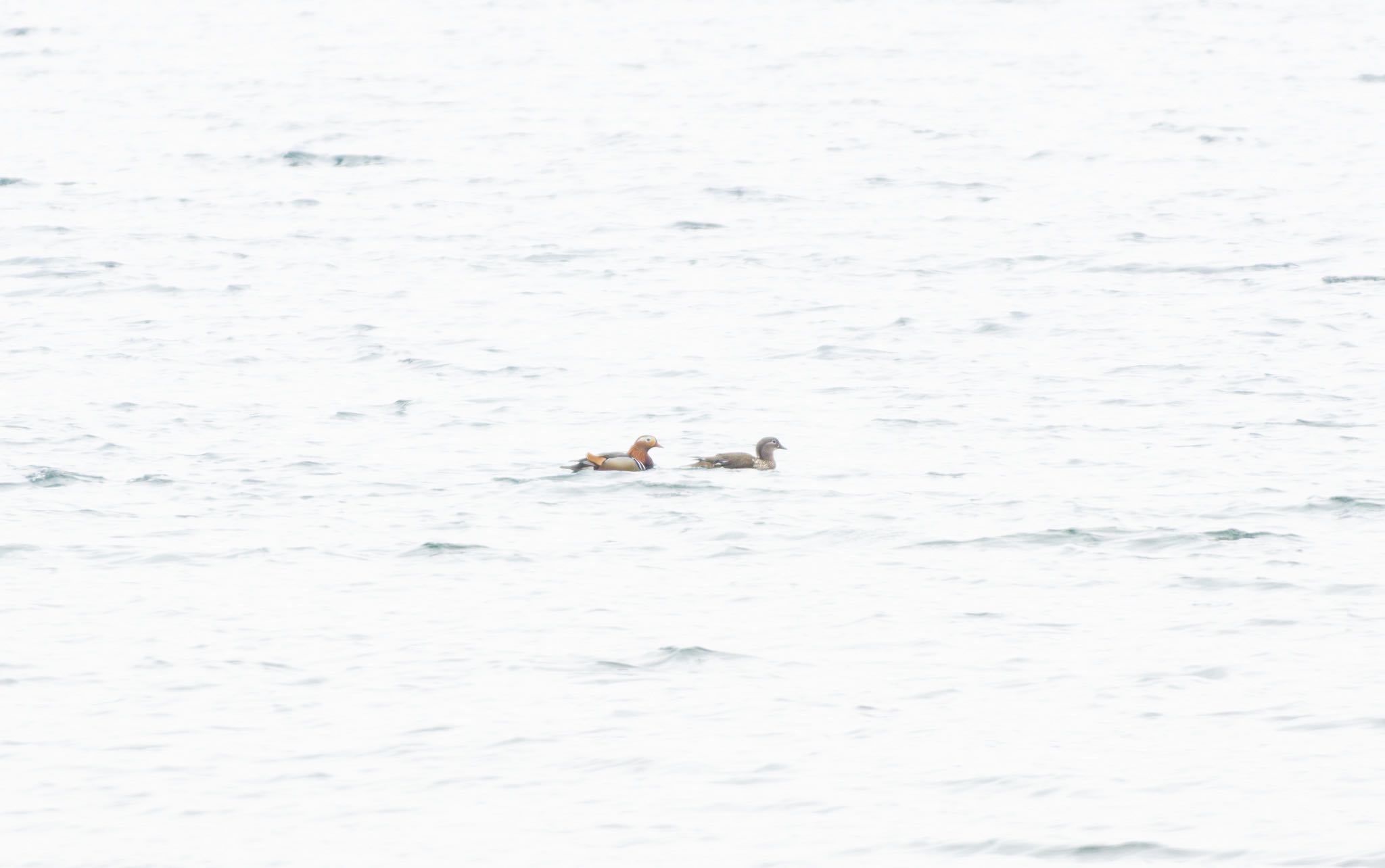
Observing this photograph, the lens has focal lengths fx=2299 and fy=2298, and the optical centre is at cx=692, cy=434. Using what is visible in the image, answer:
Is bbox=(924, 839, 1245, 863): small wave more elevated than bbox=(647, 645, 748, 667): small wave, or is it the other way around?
bbox=(647, 645, 748, 667): small wave

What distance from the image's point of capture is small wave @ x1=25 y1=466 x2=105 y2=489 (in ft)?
59.1

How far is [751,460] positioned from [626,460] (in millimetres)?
1006

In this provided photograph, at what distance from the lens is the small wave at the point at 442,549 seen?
1603cm

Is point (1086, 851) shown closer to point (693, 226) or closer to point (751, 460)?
point (751, 460)

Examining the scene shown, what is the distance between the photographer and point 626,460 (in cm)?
1823

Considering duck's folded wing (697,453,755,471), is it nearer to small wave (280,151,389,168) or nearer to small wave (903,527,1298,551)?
small wave (903,527,1298,551)

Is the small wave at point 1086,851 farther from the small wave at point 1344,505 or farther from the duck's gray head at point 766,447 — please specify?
the duck's gray head at point 766,447

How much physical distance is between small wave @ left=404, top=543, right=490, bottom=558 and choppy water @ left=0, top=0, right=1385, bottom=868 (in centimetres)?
8

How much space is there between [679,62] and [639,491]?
3525cm

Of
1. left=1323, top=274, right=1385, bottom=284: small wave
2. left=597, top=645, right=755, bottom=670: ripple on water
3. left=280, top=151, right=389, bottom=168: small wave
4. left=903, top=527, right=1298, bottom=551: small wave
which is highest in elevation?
left=280, top=151, right=389, bottom=168: small wave

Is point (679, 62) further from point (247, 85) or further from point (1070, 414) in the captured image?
point (1070, 414)

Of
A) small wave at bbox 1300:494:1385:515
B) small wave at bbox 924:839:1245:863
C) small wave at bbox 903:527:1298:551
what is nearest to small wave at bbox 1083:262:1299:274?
small wave at bbox 1300:494:1385:515

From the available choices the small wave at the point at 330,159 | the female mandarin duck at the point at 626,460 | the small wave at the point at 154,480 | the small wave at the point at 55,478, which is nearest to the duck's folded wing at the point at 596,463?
the female mandarin duck at the point at 626,460

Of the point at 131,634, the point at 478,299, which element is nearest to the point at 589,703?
the point at 131,634
